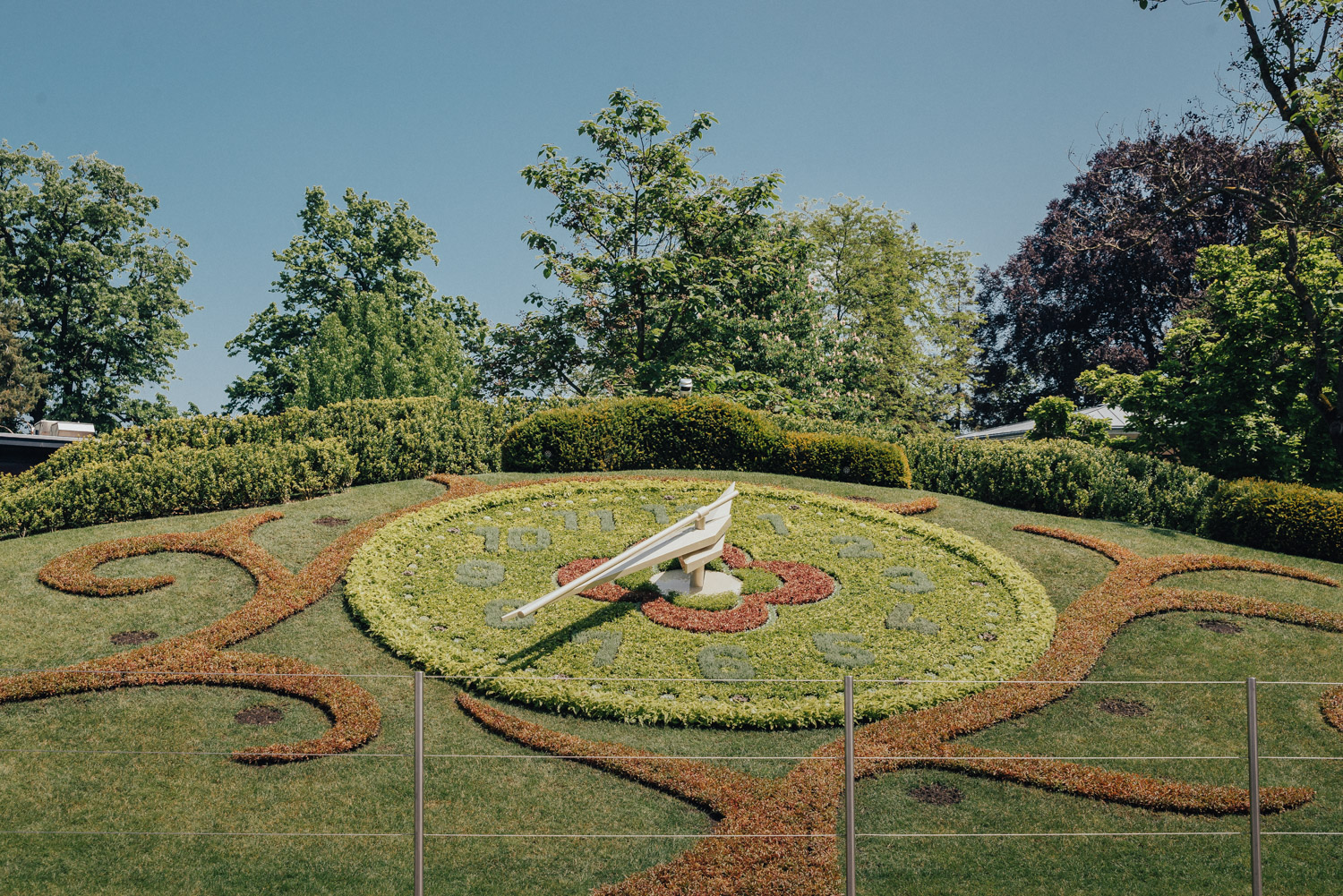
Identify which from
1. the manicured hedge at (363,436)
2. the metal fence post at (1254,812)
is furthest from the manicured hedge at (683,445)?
the metal fence post at (1254,812)

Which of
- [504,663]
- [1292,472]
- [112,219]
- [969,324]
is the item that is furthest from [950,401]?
[112,219]

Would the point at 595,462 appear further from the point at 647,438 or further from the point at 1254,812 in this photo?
the point at 1254,812

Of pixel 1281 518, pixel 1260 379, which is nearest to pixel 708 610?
pixel 1281 518

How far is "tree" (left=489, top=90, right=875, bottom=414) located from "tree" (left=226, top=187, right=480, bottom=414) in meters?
7.69

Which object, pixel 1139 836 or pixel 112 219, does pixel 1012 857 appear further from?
pixel 112 219

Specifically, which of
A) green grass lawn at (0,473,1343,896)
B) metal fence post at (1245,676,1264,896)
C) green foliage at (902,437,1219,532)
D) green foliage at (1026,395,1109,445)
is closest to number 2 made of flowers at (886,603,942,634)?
green grass lawn at (0,473,1343,896)

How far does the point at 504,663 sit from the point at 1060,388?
116 feet

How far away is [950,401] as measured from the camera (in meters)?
35.2

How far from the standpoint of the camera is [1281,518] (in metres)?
14.4

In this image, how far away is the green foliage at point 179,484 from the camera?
43.8 feet

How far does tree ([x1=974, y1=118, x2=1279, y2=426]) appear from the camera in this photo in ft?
108

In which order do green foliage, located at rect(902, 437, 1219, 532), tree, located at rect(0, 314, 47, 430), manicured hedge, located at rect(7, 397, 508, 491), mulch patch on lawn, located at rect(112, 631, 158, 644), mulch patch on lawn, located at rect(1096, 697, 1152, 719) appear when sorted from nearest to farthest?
1. mulch patch on lawn, located at rect(1096, 697, 1152, 719)
2. mulch patch on lawn, located at rect(112, 631, 158, 644)
3. manicured hedge, located at rect(7, 397, 508, 491)
4. green foliage, located at rect(902, 437, 1219, 532)
5. tree, located at rect(0, 314, 47, 430)

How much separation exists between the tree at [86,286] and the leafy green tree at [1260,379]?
1345 inches

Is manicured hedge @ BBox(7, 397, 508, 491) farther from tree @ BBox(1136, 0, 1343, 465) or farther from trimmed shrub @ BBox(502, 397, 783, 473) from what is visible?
tree @ BBox(1136, 0, 1343, 465)
